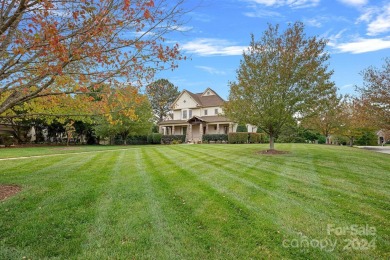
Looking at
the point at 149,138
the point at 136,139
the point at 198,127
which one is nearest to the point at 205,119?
the point at 198,127

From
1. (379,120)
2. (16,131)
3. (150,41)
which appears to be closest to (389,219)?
(150,41)

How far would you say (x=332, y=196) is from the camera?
5.77m

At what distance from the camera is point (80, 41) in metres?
5.57

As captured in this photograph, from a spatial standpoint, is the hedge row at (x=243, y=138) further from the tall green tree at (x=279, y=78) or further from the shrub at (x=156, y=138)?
the tall green tree at (x=279, y=78)

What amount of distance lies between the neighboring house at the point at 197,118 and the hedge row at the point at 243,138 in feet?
12.6

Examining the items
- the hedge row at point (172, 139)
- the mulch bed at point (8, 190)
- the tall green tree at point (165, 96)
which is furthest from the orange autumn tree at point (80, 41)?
the tall green tree at point (165, 96)

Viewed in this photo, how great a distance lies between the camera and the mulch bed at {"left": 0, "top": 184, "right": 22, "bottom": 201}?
19.7 ft

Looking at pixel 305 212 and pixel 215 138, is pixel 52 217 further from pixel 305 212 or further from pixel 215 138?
pixel 215 138

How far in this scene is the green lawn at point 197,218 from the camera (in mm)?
3498

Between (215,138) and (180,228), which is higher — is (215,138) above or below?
above

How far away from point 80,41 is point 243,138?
1065 inches

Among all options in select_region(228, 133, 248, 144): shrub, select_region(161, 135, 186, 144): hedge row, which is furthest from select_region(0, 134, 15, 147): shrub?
select_region(228, 133, 248, 144): shrub

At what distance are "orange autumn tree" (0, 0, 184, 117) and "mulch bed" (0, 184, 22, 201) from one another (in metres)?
2.02

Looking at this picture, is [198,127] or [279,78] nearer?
[279,78]
